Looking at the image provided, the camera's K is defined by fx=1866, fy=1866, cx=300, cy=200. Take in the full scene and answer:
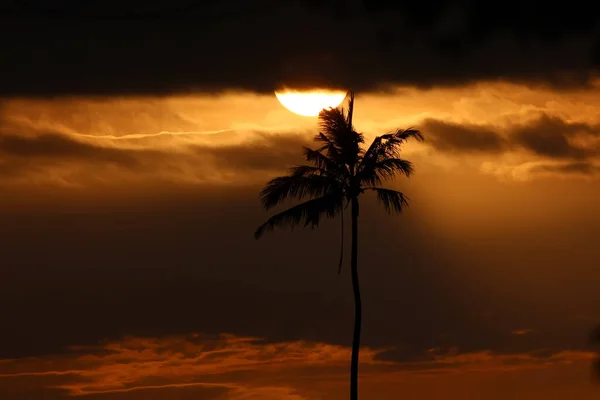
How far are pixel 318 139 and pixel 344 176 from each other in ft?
5.85

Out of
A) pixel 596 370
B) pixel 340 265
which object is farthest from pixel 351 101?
pixel 596 370

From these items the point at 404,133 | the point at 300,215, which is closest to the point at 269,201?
the point at 300,215

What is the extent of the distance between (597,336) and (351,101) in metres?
34.2

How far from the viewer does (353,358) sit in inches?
2857

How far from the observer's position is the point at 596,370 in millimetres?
38906

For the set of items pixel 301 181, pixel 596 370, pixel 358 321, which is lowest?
pixel 596 370

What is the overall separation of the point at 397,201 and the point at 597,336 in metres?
32.2

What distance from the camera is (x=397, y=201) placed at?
70188 millimetres

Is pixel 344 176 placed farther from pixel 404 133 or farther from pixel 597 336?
pixel 597 336

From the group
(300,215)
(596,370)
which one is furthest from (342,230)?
(596,370)

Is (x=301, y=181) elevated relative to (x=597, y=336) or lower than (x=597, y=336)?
elevated

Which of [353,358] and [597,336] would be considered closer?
[597,336]

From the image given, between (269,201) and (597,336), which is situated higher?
(269,201)

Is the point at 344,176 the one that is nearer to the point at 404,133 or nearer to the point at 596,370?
the point at 404,133
